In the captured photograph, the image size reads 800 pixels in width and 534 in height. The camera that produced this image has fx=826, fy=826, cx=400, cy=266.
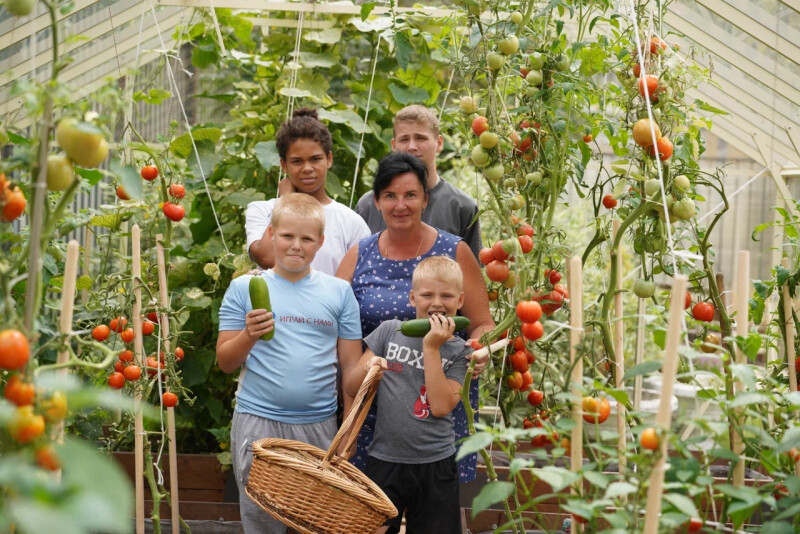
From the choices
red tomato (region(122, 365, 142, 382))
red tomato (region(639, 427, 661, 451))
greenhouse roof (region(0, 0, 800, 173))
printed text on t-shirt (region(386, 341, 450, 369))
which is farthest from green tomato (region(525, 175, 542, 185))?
red tomato (region(122, 365, 142, 382))

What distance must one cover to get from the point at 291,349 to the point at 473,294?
1.73 ft

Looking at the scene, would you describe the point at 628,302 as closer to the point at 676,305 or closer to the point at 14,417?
the point at 676,305

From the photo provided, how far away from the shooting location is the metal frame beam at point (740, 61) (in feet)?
9.96

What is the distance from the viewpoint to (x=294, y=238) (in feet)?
7.28

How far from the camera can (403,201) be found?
89.8 inches

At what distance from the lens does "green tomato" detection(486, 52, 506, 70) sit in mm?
1959

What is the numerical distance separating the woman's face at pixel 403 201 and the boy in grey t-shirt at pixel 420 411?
0.61ft

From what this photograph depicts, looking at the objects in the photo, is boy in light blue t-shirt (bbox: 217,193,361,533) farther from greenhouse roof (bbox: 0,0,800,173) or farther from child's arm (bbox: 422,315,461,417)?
greenhouse roof (bbox: 0,0,800,173)

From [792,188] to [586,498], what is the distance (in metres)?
3.20

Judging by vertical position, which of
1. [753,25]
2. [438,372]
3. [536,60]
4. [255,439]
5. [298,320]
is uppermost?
[753,25]

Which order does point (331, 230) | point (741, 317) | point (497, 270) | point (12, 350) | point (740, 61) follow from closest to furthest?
point (12, 350) → point (741, 317) → point (497, 270) → point (331, 230) → point (740, 61)

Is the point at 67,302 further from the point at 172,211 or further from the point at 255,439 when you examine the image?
the point at 172,211

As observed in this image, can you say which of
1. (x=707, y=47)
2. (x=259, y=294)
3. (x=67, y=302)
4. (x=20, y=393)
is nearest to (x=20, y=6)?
(x=67, y=302)

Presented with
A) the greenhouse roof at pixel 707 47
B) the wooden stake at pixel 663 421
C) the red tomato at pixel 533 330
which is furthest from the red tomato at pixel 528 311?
the greenhouse roof at pixel 707 47
